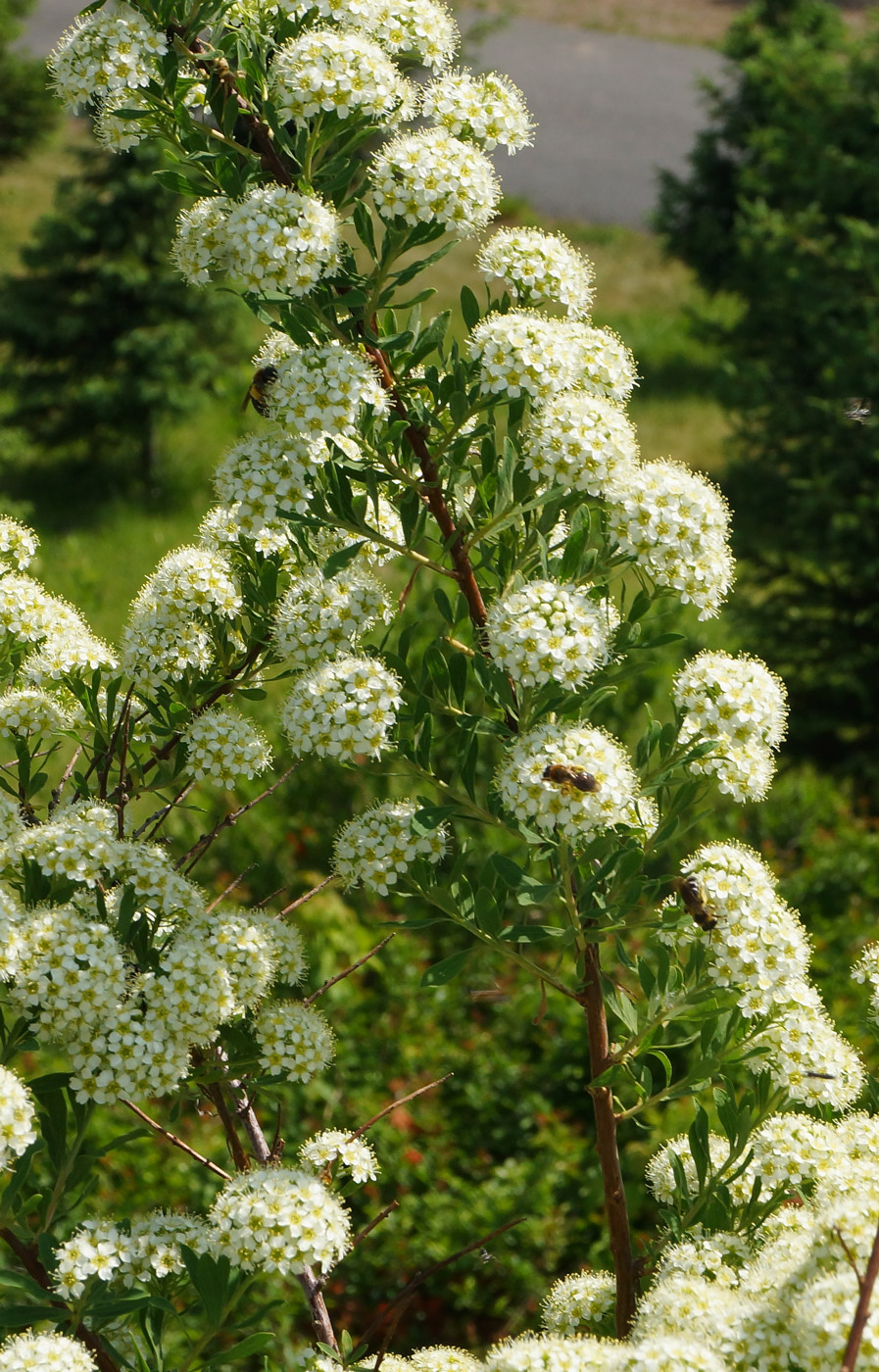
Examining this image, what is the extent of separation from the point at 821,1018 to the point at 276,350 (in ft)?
5.21

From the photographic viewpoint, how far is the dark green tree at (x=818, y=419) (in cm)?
810

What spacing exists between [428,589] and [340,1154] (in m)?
7.03

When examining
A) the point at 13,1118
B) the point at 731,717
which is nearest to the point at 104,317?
the point at 731,717

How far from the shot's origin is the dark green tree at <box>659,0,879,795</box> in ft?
26.6

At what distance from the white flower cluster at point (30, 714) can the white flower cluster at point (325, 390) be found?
2.48ft

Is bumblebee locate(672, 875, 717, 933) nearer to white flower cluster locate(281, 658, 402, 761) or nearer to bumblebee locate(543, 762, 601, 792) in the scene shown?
bumblebee locate(543, 762, 601, 792)

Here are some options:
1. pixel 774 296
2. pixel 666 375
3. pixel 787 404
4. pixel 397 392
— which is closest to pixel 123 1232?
pixel 397 392

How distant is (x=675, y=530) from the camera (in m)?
2.43

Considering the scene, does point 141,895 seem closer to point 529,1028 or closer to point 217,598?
point 217,598

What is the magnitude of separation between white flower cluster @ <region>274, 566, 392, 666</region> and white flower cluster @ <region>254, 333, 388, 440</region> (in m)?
0.29

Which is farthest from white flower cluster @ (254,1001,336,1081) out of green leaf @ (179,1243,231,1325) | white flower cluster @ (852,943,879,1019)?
white flower cluster @ (852,943,879,1019)

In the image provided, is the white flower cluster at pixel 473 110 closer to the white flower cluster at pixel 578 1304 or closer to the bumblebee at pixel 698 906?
the bumblebee at pixel 698 906

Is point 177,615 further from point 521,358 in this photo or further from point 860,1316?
point 860,1316

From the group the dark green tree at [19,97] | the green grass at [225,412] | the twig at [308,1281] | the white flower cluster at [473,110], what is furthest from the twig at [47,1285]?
the dark green tree at [19,97]
